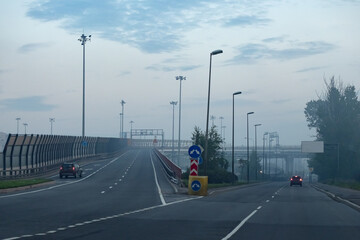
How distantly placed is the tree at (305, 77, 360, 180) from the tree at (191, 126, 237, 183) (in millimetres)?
22259

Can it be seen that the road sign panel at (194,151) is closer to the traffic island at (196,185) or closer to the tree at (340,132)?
the traffic island at (196,185)

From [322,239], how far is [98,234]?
5.71 m

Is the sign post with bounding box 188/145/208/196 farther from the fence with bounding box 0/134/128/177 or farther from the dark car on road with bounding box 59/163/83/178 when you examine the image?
the dark car on road with bounding box 59/163/83/178

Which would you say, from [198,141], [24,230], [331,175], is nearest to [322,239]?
[24,230]

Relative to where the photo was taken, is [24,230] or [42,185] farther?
[42,185]

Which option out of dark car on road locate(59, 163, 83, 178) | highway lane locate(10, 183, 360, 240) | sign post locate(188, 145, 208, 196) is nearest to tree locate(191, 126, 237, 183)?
dark car on road locate(59, 163, 83, 178)

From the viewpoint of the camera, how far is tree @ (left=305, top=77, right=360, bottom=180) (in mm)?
95812

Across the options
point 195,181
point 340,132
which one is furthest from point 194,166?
point 340,132

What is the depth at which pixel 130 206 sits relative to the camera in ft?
86.6

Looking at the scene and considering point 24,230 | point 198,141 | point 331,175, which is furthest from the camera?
point 331,175

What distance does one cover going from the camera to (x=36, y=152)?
186ft

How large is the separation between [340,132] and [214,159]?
32646 mm

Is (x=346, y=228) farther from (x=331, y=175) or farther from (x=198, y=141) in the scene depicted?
(x=331, y=175)

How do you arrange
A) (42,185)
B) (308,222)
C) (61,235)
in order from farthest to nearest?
1. (42,185)
2. (308,222)
3. (61,235)
